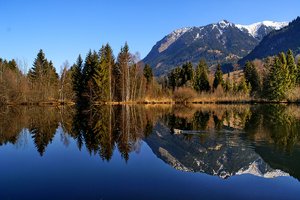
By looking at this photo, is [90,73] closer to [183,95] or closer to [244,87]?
[183,95]

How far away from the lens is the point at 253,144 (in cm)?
2255

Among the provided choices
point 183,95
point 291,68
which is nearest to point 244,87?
point 291,68

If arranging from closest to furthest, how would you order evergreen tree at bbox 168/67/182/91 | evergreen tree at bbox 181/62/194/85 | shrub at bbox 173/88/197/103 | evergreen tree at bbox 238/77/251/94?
shrub at bbox 173/88/197/103
evergreen tree at bbox 238/77/251/94
evergreen tree at bbox 181/62/194/85
evergreen tree at bbox 168/67/182/91

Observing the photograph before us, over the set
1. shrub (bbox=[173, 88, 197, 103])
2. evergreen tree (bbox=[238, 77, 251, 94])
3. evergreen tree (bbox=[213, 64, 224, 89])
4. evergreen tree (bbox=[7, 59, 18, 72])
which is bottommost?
shrub (bbox=[173, 88, 197, 103])

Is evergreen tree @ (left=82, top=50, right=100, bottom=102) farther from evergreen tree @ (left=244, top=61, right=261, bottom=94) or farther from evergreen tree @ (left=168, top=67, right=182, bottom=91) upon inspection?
evergreen tree @ (left=244, top=61, right=261, bottom=94)

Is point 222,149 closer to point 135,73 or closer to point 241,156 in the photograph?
point 241,156

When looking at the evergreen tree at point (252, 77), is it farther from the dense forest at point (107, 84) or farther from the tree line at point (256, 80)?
the dense forest at point (107, 84)

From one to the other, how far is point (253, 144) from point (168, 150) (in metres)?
5.34

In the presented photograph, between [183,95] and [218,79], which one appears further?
[218,79]

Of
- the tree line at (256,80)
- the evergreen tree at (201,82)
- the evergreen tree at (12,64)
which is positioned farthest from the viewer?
the evergreen tree at (201,82)

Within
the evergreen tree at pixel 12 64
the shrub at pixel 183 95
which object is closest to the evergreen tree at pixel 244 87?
the shrub at pixel 183 95

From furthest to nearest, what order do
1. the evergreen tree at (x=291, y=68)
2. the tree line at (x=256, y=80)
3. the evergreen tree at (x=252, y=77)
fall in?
the evergreen tree at (x=252, y=77) < the evergreen tree at (x=291, y=68) < the tree line at (x=256, y=80)

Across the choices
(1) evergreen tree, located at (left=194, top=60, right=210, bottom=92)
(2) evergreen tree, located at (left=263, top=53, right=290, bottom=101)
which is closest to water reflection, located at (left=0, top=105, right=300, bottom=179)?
(2) evergreen tree, located at (left=263, top=53, right=290, bottom=101)

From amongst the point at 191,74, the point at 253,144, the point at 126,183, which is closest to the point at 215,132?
the point at 253,144
